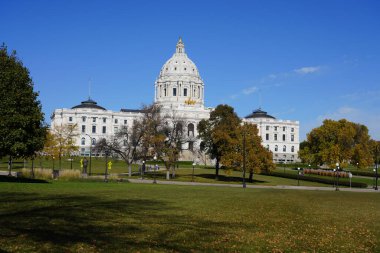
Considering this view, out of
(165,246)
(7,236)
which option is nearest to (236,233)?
(165,246)

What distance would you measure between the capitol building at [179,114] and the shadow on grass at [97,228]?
417 feet

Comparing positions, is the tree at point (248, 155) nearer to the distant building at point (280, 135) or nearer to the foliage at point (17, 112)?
the foliage at point (17, 112)

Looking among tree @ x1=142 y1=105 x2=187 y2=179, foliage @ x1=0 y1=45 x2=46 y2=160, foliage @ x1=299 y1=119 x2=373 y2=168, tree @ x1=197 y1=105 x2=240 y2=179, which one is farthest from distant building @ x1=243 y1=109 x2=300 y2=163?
foliage @ x1=0 y1=45 x2=46 y2=160

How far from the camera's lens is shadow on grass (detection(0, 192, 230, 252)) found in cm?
1093

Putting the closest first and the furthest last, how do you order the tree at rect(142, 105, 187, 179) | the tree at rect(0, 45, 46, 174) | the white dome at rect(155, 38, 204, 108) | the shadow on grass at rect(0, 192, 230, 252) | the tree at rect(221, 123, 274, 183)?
the shadow on grass at rect(0, 192, 230, 252) → the tree at rect(0, 45, 46, 174) → the tree at rect(221, 123, 274, 183) → the tree at rect(142, 105, 187, 179) → the white dome at rect(155, 38, 204, 108)

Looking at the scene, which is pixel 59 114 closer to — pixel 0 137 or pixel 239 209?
pixel 0 137

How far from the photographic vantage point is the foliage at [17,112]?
32875 mm

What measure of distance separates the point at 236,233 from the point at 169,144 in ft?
175

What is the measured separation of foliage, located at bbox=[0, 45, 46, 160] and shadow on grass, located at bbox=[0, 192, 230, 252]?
1563cm

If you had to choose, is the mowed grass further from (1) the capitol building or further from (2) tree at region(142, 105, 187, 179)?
(1) the capitol building

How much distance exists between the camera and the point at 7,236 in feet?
36.9

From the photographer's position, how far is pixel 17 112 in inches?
1331

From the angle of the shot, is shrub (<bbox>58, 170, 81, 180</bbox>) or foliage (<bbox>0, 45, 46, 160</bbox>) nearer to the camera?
foliage (<bbox>0, 45, 46, 160</bbox>)

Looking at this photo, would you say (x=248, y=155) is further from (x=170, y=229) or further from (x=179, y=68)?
(x=179, y=68)
